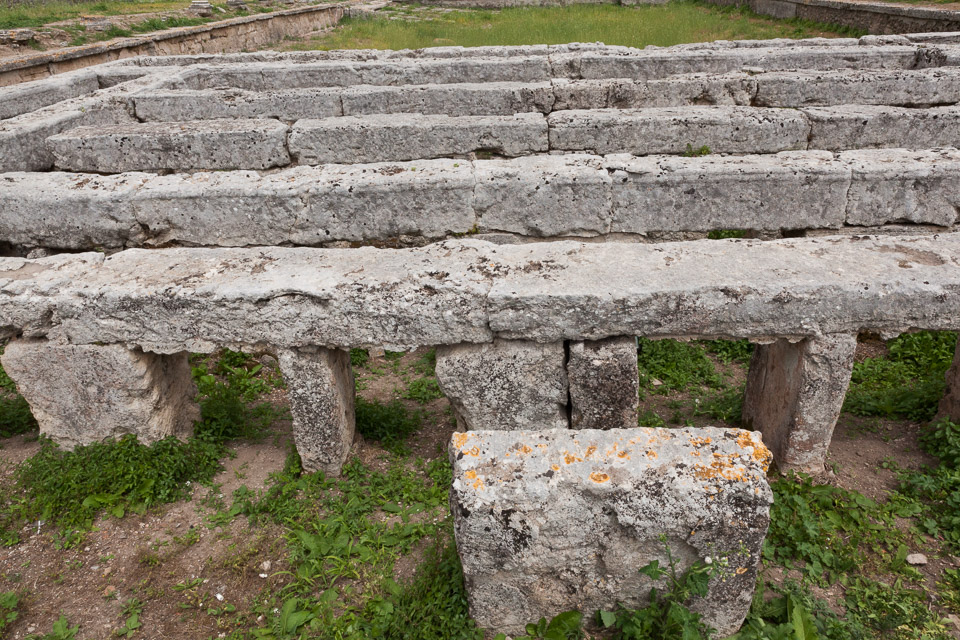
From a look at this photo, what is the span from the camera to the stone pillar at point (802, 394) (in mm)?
3721

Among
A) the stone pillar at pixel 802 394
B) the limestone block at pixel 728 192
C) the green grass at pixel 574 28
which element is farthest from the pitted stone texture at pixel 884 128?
the green grass at pixel 574 28

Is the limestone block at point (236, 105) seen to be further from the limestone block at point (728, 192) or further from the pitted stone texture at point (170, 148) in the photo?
the limestone block at point (728, 192)

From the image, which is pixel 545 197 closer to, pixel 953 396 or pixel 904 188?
pixel 904 188

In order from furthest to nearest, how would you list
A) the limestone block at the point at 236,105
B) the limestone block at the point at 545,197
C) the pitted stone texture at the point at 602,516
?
1. the limestone block at the point at 236,105
2. the limestone block at the point at 545,197
3. the pitted stone texture at the point at 602,516

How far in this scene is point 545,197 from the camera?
16.0 feet

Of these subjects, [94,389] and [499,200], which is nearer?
[94,389]

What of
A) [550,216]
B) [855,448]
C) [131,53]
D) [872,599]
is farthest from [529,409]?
[131,53]

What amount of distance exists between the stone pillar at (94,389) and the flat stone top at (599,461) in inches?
92.4

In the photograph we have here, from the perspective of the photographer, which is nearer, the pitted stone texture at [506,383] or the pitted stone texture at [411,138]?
the pitted stone texture at [506,383]

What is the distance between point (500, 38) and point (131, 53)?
8.85 metres

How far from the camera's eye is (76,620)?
338cm

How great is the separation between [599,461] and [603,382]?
3.29ft

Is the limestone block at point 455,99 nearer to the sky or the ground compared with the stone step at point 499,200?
nearer to the sky

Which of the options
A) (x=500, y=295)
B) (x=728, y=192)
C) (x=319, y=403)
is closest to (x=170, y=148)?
(x=319, y=403)
